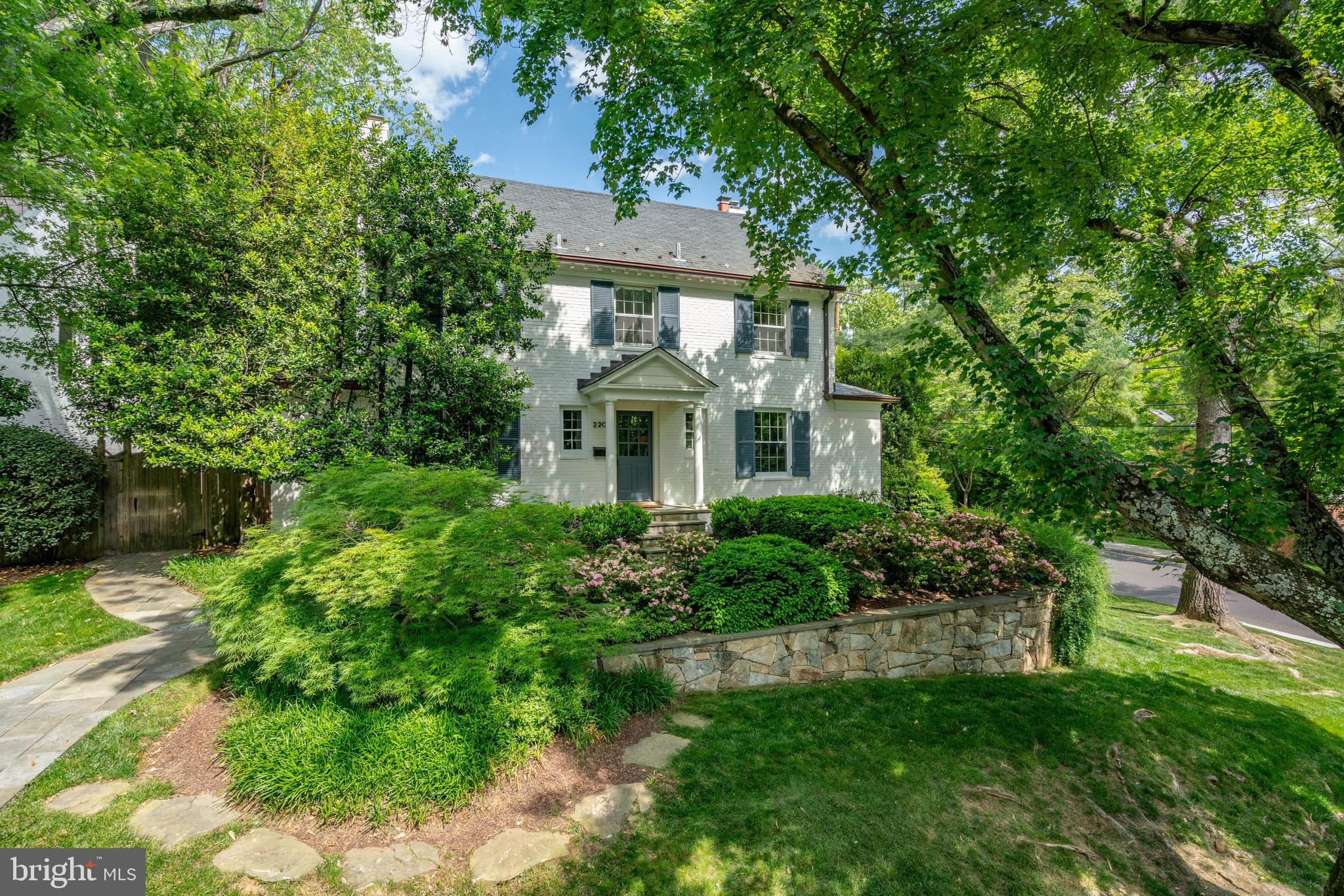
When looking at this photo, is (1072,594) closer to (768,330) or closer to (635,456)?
(635,456)

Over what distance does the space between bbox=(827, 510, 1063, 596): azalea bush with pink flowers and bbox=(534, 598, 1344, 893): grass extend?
114 cm

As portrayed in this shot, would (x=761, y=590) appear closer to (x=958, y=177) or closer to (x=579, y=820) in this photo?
(x=579, y=820)

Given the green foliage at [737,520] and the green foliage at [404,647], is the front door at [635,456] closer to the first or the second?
the green foliage at [737,520]

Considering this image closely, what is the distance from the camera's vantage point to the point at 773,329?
42.0ft

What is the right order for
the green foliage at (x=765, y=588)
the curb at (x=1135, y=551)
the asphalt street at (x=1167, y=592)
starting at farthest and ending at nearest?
the curb at (x=1135, y=551) → the asphalt street at (x=1167, y=592) → the green foliage at (x=765, y=588)

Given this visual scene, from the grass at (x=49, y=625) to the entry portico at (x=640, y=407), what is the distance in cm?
710

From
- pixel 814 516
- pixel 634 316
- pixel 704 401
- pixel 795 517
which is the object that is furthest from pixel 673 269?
pixel 814 516

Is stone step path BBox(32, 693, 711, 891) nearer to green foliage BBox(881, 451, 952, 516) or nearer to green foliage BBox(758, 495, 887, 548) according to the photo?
green foliage BBox(758, 495, 887, 548)

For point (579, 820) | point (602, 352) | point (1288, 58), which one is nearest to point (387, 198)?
point (602, 352)

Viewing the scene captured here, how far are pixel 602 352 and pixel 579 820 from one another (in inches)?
361

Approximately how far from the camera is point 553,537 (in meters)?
4.45

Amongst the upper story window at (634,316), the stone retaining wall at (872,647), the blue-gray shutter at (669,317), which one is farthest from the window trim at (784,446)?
the stone retaining wall at (872,647)

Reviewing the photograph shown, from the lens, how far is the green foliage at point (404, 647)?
3230 millimetres

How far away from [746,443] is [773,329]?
2964 mm
